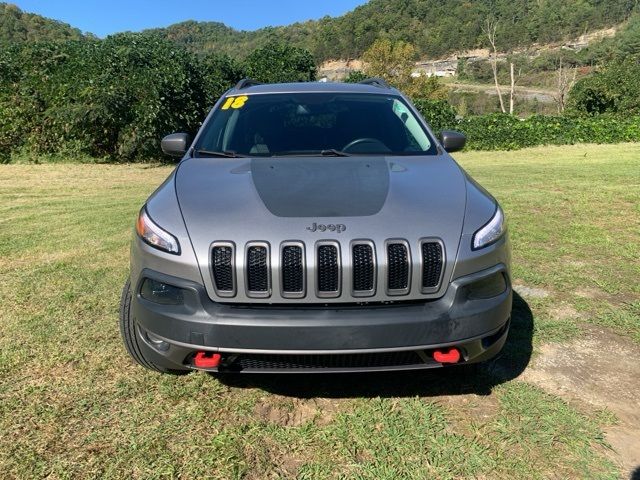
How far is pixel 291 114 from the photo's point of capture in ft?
12.2

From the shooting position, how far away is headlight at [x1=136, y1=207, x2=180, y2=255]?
2348 mm

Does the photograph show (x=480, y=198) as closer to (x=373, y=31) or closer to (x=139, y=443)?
(x=139, y=443)

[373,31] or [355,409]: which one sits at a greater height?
[373,31]

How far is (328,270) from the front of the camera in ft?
7.30

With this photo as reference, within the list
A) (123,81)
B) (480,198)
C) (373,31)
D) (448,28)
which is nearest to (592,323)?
(480,198)

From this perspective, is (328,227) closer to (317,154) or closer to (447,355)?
(447,355)

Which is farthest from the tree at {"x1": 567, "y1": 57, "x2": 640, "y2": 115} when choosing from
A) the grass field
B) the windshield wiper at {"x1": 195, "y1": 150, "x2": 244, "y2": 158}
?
the windshield wiper at {"x1": 195, "y1": 150, "x2": 244, "y2": 158}

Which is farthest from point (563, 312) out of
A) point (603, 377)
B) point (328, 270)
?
point (328, 270)

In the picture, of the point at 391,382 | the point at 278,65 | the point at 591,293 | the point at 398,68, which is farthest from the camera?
the point at 398,68

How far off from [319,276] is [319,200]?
450 millimetres

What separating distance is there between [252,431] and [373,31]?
8307cm

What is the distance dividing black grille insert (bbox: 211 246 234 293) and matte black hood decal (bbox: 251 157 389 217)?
0.30 m

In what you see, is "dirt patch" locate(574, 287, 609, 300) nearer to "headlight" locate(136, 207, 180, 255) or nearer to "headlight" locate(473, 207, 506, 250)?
Answer: "headlight" locate(473, 207, 506, 250)

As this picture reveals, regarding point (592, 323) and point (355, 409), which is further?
point (592, 323)
